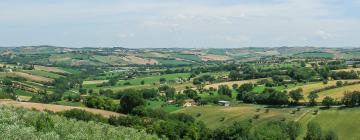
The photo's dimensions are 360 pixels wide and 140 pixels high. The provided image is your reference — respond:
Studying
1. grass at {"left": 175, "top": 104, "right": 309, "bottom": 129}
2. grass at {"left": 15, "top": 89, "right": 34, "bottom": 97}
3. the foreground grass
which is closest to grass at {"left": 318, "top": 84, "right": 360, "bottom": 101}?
grass at {"left": 175, "top": 104, "right": 309, "bottom": 129}

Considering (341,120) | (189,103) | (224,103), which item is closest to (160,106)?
(189,103)

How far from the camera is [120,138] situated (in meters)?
53.9

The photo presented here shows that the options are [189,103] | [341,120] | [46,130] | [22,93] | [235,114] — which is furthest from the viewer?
[22,93]

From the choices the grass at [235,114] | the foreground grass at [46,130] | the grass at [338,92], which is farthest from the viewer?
the grass at [338,92]

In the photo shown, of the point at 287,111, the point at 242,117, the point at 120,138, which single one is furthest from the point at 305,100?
the point at 120,138

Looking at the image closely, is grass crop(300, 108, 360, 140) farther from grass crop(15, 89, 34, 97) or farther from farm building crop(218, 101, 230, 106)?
grass crop(15, 89, 34, 97)

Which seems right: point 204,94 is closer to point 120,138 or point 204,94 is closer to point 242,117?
point 242,117

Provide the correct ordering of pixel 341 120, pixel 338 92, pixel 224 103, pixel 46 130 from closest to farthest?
pixel 46 130 → pixel 341 120 → pixel 338 92 → pixel 224 103

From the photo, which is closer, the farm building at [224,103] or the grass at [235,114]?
the grass at [235,114]

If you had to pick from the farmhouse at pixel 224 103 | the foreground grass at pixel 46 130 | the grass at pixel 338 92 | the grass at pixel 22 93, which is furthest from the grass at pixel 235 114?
the foreground grass at pixel 46 130

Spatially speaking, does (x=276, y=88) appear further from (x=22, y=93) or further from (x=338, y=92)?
(x=22, y=93)

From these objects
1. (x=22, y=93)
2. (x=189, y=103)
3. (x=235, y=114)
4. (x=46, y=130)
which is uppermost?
(x=46, y=130)

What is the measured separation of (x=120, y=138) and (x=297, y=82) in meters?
145

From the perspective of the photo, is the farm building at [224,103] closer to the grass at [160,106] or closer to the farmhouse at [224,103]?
the farmhouse at [224,103]
